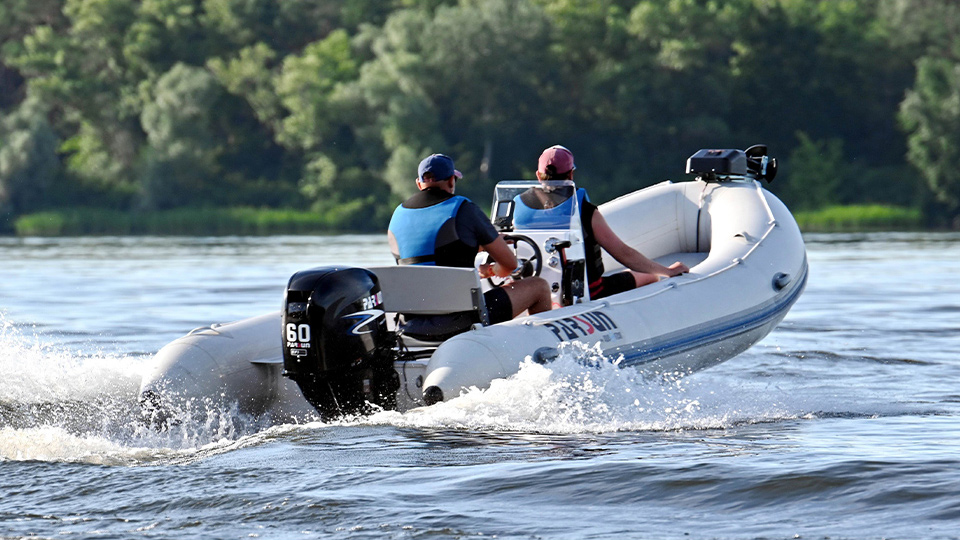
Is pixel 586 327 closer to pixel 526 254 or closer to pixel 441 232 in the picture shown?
pixel 526 254

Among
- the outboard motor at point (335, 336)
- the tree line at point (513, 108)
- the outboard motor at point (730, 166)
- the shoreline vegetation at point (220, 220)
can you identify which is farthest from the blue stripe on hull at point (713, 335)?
the tree line at point (513, 108)

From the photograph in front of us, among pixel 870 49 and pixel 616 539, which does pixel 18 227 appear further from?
pixel 616 539

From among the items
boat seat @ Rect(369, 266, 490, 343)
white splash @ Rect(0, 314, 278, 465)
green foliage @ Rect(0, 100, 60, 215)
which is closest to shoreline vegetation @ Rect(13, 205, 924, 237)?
green foliage @ Rect(0, 100, 60, 215)

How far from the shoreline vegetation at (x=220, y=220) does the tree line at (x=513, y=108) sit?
0.86 metres

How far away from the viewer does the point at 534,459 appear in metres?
5.07

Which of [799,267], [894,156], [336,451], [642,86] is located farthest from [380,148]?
[336,451]

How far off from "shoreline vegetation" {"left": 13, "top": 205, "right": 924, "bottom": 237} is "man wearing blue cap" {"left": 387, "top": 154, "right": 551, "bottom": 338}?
29.0m

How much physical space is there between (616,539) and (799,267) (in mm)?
4200

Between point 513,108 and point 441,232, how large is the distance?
35.0 meters

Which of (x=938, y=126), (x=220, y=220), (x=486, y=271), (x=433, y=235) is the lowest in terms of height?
(x=220, y=220)

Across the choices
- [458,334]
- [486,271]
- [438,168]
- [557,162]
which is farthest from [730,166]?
[458,334]

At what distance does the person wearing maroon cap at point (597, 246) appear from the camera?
675 centimetres

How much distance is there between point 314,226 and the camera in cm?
3803

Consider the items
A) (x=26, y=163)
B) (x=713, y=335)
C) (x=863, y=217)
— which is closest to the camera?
(x=713, y=335)
